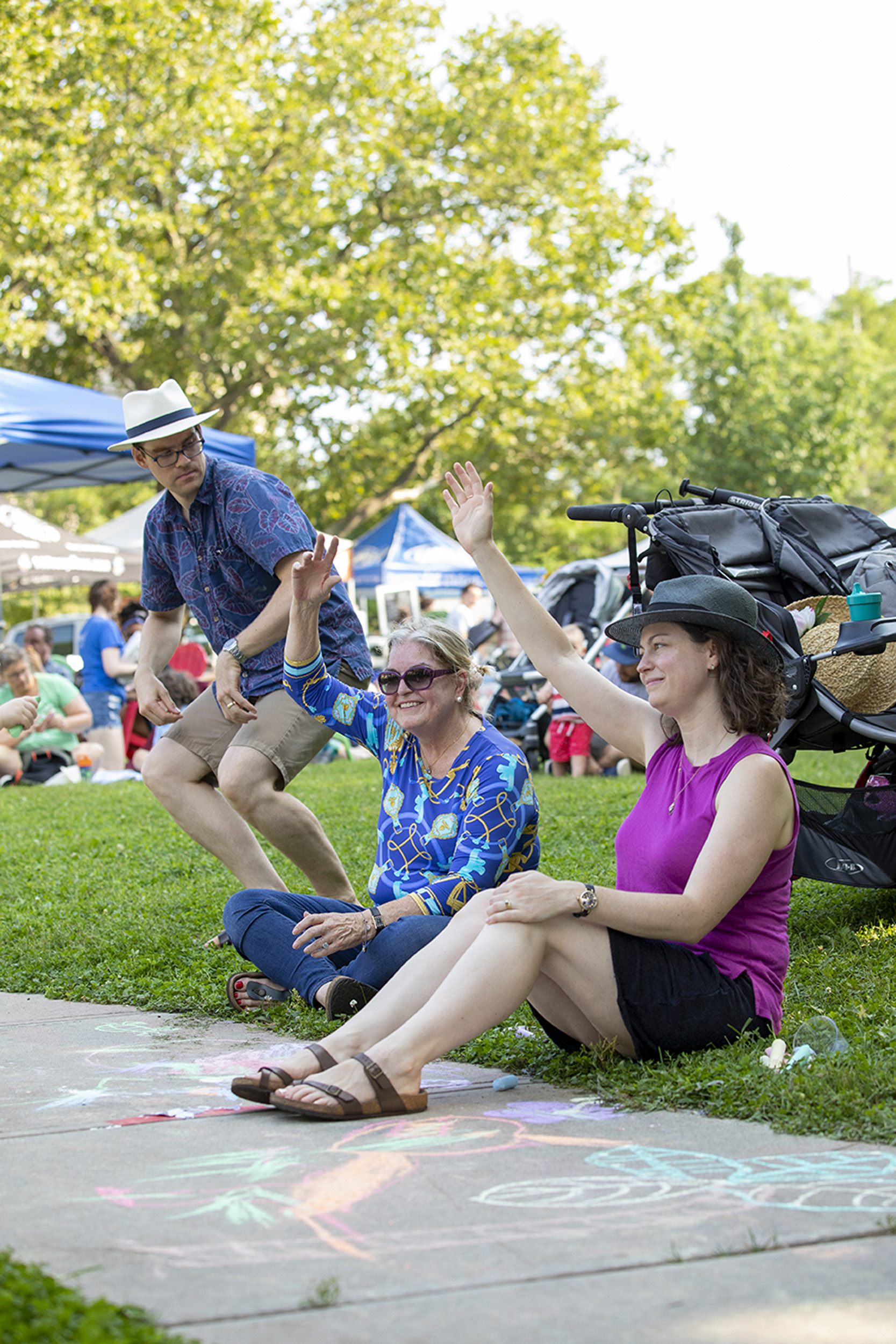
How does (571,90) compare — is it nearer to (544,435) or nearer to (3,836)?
(544,435)

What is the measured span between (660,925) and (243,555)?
102 inches

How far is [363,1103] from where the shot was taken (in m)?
3.06

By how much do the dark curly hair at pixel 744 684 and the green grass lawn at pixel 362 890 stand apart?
0.79 m

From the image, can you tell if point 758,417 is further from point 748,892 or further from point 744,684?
point 748,892

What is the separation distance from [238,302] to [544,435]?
6.61 m

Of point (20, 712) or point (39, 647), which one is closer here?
point (20, 712)

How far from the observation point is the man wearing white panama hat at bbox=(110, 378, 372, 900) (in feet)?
16.3

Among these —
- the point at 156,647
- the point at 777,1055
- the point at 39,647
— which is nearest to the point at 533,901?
the point at 777,1055

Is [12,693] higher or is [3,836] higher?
[12,693]

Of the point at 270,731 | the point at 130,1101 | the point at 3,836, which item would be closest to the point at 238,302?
the point at 3,836

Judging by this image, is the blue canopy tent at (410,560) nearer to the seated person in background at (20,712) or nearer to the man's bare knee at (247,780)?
the man's bare knee at (247,780)

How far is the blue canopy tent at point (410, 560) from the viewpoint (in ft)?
69.2

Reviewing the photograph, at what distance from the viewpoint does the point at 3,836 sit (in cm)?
→ 884

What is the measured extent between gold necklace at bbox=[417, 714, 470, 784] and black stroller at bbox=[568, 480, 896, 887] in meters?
1.09
